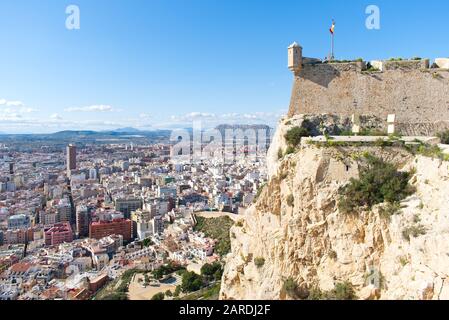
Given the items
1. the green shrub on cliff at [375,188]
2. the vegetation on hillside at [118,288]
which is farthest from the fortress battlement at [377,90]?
the vegetation on hillside at [118,288]

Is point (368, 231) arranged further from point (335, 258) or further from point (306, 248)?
point (306, 248)

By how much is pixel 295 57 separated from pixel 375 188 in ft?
12.8

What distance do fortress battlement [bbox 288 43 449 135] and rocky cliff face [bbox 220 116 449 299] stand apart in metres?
0.88

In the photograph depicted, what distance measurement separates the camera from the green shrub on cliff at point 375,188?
6754mm

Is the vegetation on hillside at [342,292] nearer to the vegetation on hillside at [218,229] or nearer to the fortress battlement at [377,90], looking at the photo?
the fortress battlement at [377,90]

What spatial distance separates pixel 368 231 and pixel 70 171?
171 ft

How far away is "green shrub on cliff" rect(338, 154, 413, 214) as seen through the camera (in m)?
6.75

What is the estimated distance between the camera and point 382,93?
29.4ft

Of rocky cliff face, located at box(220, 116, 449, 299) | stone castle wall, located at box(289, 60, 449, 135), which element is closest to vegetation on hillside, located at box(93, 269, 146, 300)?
rocky cliff face, located at box(220, 116, 449, 299)

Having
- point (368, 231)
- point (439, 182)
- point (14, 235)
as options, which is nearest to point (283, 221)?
point (368, 231)

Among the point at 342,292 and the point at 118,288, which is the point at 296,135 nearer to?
the point at 342,292

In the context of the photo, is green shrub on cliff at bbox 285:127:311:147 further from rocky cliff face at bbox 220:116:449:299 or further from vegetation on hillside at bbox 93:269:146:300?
vegetation on hillside at bbox 93:269:146:300

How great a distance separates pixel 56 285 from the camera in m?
21.8

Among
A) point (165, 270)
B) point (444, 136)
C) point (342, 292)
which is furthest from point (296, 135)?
point (165, 270)
